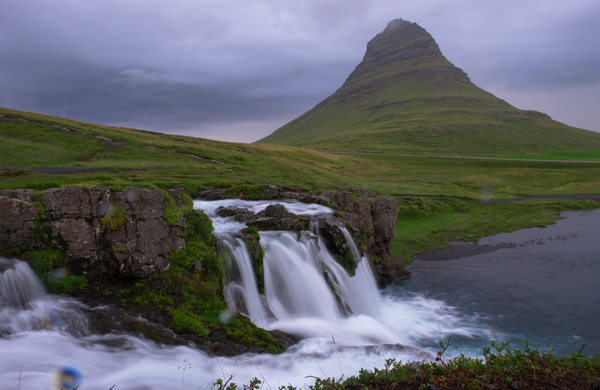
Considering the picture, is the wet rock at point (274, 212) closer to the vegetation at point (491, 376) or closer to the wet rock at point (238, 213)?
the wet rock at point (238, 213)

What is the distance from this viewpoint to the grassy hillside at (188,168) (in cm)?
3759

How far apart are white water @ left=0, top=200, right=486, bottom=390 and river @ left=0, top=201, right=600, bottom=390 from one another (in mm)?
44

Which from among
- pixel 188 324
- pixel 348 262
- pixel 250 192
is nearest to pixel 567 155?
pixel 250 192

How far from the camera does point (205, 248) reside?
14.6 meters

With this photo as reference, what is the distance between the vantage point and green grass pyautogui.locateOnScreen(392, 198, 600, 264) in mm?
38281

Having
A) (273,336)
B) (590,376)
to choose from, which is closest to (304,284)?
(273,336)

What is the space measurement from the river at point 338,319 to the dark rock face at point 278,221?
1118 mm

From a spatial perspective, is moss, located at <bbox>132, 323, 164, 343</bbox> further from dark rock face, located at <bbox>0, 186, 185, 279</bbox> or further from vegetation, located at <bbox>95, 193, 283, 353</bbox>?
dark rock face, located at <bbox>0, 186, 185, 279</bbox>

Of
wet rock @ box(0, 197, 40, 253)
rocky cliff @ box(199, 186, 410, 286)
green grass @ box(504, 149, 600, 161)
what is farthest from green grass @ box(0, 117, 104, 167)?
green grass @ box(504, 149, 600, 161)

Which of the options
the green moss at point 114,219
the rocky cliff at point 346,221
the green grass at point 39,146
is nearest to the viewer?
the green moss at point 114,219

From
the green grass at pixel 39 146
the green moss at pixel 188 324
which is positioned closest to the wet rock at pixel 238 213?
the green moss at pixel 188 324

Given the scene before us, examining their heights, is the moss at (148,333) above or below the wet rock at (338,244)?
below

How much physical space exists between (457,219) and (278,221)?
37000 mm

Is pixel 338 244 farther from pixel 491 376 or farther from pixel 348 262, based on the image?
pixel 491 376
